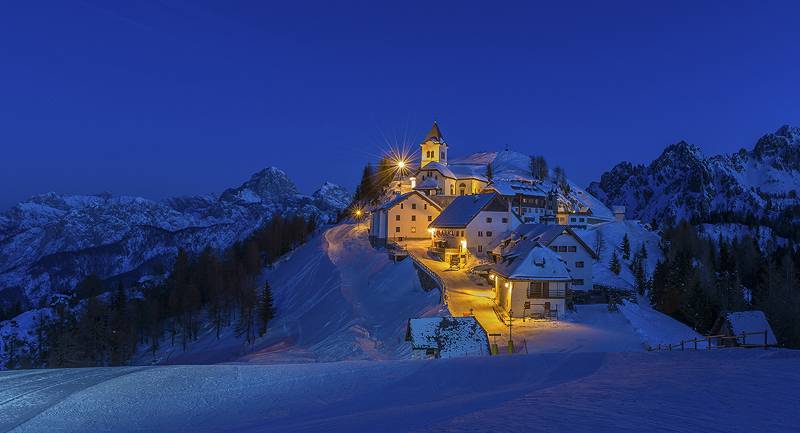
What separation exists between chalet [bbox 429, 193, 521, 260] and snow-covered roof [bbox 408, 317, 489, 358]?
92.7 ft

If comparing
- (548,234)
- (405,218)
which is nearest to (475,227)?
(405,218)

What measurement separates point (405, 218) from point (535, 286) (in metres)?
30.1

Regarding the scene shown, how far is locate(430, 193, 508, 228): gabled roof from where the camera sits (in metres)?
57.7

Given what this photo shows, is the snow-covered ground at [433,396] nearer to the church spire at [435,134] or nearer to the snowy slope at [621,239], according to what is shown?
the snowy slope at [621,239]

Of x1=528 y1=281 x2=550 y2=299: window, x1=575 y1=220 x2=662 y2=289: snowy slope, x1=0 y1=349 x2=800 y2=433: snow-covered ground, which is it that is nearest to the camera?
x1=0 y1=349 x2=800 y2=433: snow-covered ground

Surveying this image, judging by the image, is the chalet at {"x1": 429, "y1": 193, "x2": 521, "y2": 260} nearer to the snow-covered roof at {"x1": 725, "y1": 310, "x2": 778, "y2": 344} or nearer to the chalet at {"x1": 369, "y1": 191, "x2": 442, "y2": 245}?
the chalet at {"x1": 369, "y1": 191, "x2": 442, "y2": 245}

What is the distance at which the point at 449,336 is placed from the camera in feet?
83.2

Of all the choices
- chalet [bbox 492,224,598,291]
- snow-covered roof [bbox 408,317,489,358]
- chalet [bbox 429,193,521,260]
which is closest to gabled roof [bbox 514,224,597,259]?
chalet [bbox 492,224,598,291]

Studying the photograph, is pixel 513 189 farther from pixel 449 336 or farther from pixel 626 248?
pixel 449 336

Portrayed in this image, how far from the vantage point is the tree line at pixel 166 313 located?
58344 millimetres

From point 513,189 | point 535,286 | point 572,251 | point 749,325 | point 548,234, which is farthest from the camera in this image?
point 513,189

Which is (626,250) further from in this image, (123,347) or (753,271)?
(123,347)

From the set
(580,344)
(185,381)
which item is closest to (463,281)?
(580,344)

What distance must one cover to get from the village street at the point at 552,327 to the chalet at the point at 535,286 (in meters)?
1.20
